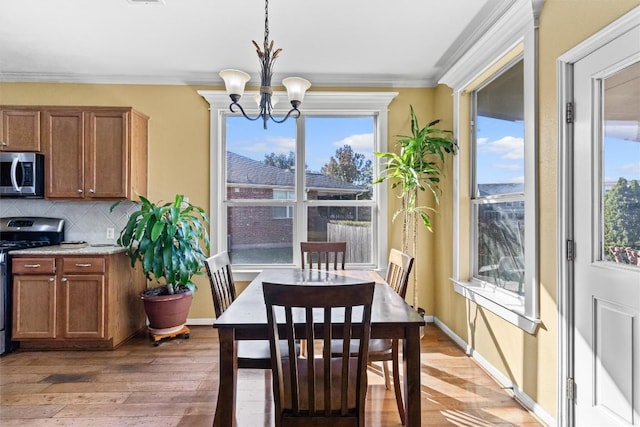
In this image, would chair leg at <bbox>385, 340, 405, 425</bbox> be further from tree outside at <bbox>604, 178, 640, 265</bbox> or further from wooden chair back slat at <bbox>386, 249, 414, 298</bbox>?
tree outside at <bbox>604, 178, 640, 265</bbox>

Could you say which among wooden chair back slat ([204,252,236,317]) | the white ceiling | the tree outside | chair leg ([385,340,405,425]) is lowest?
chair leg ([385,340,405,425])

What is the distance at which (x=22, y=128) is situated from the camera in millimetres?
3322

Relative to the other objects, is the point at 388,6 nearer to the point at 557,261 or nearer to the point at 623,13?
the point at 623,13

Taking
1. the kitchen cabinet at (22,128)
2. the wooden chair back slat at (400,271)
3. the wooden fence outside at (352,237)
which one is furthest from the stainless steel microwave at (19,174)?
the wooden chair back slat at (400,271)

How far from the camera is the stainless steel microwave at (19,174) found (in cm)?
327

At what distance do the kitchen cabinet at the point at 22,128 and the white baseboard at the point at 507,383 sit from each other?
4.35m

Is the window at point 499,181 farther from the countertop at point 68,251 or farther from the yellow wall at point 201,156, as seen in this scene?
the countertop at point 68,251

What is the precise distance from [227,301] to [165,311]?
1.34m

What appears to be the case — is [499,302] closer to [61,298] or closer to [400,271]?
[400,271]

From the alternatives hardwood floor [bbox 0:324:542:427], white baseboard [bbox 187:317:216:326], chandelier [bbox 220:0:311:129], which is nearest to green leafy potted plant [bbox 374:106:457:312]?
hardwood floor [bbox 0:324:542:427]

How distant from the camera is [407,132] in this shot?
3801 mm

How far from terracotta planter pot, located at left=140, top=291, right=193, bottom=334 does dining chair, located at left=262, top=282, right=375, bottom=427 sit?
210 cm

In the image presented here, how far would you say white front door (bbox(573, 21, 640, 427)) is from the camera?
152cm

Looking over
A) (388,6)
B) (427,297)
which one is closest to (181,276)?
(427,297)
